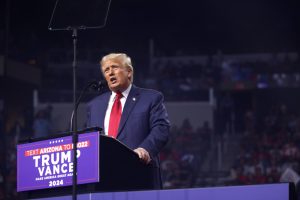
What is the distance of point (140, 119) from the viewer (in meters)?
4.27

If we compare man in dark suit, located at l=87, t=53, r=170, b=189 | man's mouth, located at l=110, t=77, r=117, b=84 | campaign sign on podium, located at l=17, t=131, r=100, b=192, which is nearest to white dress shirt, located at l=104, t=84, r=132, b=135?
man in dark suit, located at l=87, t=53, r=170, b=189

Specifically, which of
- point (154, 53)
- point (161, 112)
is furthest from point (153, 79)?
point (161, 112)

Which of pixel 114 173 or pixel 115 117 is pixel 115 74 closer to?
pixel 115 117

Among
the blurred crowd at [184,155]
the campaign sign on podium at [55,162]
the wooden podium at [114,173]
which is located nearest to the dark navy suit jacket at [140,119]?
the wooden podium at [114,173]

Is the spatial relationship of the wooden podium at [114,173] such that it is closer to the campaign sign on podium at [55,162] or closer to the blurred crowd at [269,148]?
the campaign sign on podium at [55,162]

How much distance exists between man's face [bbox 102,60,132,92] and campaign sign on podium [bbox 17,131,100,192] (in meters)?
0.59

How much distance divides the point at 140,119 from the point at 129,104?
11 cm

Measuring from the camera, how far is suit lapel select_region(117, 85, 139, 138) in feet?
→ 13.9

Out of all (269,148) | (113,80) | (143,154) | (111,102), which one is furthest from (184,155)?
(143,154)

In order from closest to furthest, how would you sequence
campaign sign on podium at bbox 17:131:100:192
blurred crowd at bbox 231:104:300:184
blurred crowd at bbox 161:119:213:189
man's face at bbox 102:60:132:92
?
campaign sign on podium at bbox 17:131:100:192 < man's face at bbox 102:60:132:92 < blurred crowd at bbox 231:104:300:184 < blurred crowd at bbox 161:119:213:189

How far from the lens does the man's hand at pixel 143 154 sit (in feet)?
12.8

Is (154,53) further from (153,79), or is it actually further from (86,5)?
(86,5)

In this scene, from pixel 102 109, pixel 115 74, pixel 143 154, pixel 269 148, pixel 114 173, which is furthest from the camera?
pixel 269 148

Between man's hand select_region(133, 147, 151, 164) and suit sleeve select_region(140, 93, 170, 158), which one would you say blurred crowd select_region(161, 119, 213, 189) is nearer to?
suit sleeve select_region(140, 93, 170, 158)
